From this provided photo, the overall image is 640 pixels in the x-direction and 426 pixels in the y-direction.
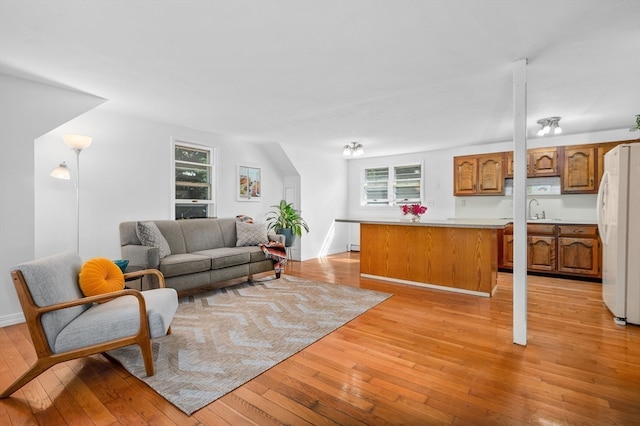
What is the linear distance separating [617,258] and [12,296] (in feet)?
19.8

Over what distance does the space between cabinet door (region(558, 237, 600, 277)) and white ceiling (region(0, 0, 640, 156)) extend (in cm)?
181

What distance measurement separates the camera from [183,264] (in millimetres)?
3684

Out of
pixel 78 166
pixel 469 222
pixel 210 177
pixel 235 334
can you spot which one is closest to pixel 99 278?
pixel 235 334

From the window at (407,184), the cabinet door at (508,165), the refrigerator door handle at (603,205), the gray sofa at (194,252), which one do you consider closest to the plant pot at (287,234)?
the gray sofa at (194,252)

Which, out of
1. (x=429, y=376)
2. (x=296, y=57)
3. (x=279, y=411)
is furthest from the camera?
(x=296, y=57)

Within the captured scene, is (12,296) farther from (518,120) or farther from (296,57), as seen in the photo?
(518,120)

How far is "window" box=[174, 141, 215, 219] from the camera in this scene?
4.95 m

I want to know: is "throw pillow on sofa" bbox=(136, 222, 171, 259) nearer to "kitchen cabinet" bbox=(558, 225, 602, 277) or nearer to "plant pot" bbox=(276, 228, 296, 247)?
"plant pot" bbox=(276, 228, 296, 247)

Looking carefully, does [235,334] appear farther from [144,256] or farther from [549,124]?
[549,124]

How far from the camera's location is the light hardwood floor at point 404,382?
5.60 ft

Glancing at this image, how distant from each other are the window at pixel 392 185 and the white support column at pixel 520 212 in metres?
4.34

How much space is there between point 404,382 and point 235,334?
152 cm

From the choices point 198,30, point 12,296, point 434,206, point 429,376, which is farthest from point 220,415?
point 434,206

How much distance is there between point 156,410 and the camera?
1.75 meters
